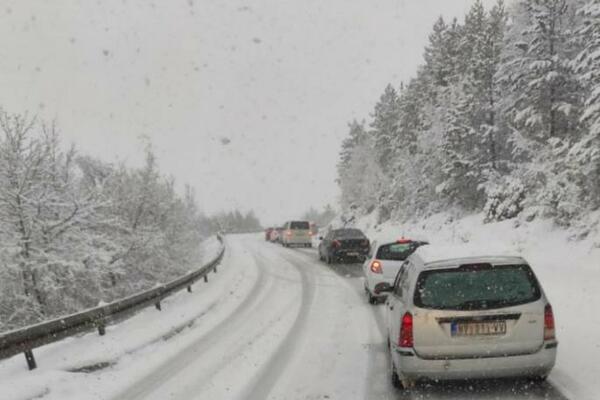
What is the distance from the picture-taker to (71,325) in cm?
990

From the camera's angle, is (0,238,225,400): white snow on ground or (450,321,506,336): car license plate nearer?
(450,321,506,336): car license plate

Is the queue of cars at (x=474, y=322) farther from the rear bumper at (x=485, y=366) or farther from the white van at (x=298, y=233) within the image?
the white van at (x=298, y=233)

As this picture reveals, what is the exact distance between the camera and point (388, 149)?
63.3 metres

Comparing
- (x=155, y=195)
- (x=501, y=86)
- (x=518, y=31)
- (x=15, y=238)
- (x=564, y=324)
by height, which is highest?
(x=518, y=31)

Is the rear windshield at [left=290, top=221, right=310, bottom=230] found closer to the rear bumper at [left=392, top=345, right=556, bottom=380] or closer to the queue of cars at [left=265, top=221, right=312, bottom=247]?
the queue of cars at [left=265, top=221, right=312, bottom=247]

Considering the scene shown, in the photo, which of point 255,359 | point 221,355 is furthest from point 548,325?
point 221,355

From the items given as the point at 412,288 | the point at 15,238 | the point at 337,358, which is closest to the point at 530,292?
the point at 412,288

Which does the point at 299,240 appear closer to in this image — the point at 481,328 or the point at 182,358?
the point at 182,358

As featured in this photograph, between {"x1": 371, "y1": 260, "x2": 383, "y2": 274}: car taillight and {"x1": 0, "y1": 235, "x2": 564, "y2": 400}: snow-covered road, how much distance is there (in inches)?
35.0

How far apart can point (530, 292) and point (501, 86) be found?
30.7 m

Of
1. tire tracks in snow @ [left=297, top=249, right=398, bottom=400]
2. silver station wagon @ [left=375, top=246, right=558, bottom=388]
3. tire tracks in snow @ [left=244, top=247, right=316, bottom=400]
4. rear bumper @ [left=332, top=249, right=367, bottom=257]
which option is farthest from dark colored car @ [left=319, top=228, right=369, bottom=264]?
silver station wagon @ [left=375, top=246, right=558, bottom=388]

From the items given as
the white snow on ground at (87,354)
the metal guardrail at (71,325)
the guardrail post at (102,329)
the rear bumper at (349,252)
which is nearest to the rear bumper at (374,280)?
the white snow on ground at (87,354)

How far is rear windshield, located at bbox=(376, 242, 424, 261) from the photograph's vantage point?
46.0 feet

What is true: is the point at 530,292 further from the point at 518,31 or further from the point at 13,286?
the point at 518,31
